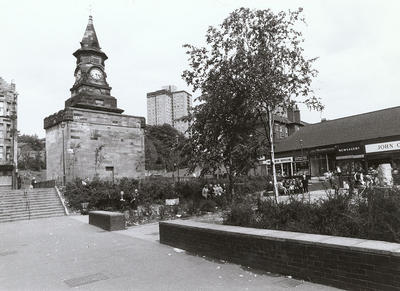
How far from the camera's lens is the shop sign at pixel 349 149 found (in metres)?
39.1

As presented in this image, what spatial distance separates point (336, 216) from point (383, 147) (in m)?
34.2

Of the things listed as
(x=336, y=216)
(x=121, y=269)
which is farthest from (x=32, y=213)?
(x=336, y=216)

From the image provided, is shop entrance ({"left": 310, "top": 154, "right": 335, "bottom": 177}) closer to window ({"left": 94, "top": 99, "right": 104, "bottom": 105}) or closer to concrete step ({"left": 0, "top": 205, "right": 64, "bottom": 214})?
window ({"left": 94, "top": 99, "right": 104, "bottom": 105})

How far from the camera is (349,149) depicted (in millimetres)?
40406

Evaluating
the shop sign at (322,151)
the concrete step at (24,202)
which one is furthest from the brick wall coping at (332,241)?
the shop sign at (322,151)

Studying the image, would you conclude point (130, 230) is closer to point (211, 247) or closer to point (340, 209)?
point (211, 247)

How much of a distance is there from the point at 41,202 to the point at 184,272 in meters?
21.5

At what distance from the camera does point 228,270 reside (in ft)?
21.6

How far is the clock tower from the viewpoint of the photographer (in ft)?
136

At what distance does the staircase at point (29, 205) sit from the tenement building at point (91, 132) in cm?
731

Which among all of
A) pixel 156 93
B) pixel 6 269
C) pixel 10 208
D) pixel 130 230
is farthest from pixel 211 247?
pixel 156 93

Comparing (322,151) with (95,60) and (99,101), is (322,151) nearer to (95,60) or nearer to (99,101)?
(99,101)

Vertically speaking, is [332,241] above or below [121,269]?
above

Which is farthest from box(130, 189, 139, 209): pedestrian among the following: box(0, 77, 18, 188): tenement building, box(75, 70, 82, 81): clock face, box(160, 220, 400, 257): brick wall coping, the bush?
box(0, 77, 18, 188): tenement building
